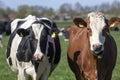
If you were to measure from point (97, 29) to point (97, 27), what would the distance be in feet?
0.18

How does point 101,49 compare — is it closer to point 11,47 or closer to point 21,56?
point 21,56

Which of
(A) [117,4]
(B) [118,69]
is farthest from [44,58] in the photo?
(A) [117,4]

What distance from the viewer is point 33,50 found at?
26.7 feet

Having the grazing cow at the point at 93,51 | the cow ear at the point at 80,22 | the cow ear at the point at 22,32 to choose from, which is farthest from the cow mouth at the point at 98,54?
the cow ear at the point at 22,32

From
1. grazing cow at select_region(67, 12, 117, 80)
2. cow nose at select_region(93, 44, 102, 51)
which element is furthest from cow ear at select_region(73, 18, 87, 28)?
cow nose at select_region(93, 44, 102, 51)

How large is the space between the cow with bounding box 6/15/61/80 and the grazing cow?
0.61m

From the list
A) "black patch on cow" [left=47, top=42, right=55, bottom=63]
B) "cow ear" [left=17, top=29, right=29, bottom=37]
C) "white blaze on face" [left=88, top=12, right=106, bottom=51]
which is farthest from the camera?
"black patch on cow" [left=47, top=42, right=55, bottom=63]

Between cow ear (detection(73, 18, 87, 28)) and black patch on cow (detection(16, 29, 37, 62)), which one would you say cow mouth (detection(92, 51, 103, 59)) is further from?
black patch on cow (detection(16, 29, 37, 62))

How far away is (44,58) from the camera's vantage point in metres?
8.20

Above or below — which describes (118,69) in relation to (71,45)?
below

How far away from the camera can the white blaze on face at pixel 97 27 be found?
7.54m

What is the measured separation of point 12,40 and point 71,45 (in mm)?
1497

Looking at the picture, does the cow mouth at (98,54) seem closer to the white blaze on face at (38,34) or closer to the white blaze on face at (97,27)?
the white blaze on face at (97,27)

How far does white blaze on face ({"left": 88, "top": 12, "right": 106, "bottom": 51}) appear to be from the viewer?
24.7 ft
